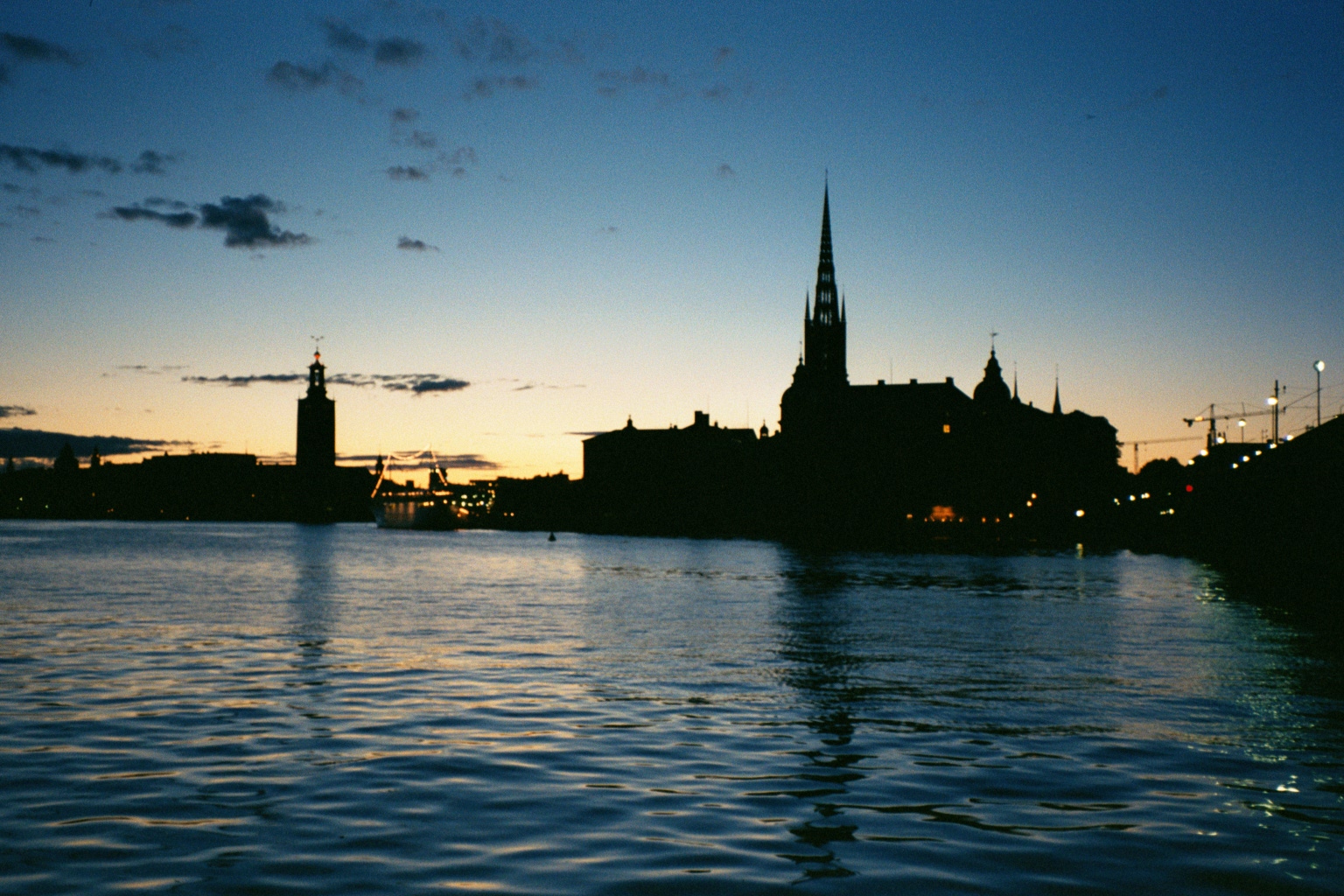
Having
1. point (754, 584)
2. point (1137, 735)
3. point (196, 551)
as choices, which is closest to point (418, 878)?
point (1137, 735)

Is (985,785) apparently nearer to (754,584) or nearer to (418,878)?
(418,878)

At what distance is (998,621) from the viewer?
43594 millimetres

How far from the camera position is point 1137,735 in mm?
18453

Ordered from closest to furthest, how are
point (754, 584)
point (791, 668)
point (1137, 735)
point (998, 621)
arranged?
point (1137, 735), point (791, 668), point (998, 621), point (754, 584)

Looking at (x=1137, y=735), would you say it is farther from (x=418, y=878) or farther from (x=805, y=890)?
(x=418, y=878)

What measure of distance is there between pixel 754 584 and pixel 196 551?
7510 cm

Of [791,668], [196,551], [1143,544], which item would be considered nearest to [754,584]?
[791,668]

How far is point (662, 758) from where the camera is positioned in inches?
635

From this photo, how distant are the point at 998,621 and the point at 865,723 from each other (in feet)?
84.3

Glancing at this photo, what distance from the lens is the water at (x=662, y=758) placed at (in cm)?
1080

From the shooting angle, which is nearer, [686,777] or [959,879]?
[959,879]

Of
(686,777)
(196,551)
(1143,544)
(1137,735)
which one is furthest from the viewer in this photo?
(1143,544)

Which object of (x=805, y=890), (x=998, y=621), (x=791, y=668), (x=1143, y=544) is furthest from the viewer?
(x=1143, y=544)

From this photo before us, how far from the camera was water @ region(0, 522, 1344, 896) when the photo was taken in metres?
10.8
